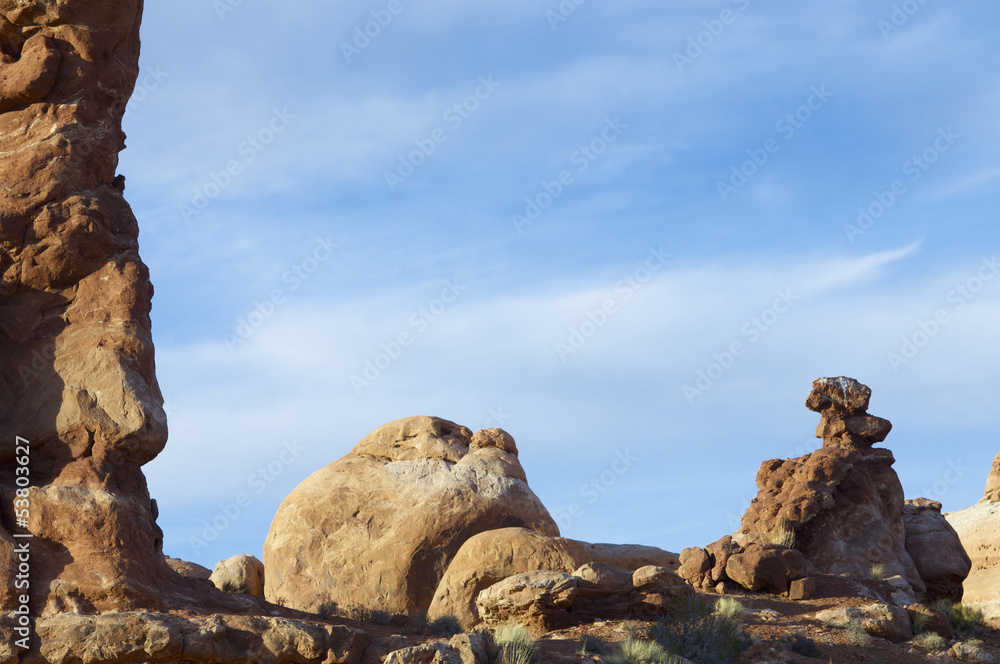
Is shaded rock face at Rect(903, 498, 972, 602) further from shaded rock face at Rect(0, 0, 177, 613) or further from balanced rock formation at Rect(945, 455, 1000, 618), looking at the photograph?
shaded rock face at Rect(0, 0, 177, 613)

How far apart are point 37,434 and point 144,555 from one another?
1861mm

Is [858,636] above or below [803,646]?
above

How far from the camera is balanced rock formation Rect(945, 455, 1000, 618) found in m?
30.9

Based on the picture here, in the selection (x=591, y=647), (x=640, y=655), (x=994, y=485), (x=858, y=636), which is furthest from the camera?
(x=994, y=485)

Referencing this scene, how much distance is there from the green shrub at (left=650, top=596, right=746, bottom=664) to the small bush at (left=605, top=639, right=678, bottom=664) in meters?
0.65

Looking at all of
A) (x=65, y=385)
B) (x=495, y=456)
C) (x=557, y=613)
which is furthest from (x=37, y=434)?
(x=495, y=456)

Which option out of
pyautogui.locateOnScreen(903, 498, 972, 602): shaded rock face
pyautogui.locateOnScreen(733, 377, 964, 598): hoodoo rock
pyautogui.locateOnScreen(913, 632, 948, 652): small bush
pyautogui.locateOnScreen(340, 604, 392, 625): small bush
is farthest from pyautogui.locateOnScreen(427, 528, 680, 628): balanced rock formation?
pyautogui.locateOnScreen(903, 498, 972, 602): shaded rock face

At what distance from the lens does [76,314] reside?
1220cm

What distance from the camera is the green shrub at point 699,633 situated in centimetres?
1393

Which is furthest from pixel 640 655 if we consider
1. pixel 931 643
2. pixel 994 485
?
pixel 994 485

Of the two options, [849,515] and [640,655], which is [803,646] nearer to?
[640,655]

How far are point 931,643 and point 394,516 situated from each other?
31.1 feet

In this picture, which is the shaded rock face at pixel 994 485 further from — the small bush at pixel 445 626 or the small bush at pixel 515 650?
the small bush at pixel 515 650

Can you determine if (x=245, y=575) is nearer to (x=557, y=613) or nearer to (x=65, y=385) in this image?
(x=557, y=613)
